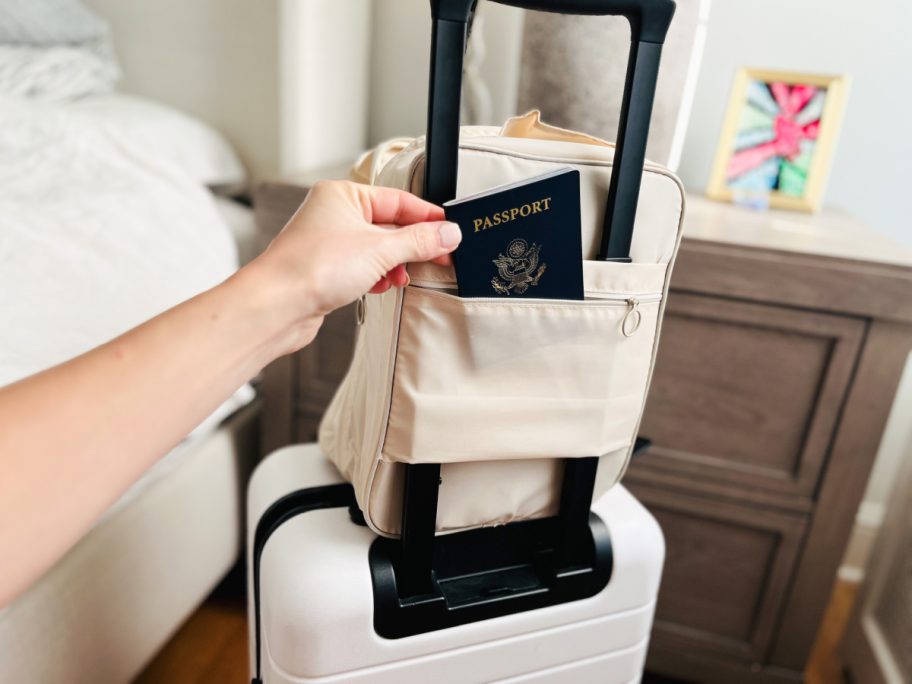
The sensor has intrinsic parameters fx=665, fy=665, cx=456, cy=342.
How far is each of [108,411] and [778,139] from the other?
1.17 meters

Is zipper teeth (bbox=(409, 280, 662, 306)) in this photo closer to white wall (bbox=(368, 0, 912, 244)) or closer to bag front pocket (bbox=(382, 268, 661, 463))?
bag front pocket (bbox=(382, 268, 661, 463))

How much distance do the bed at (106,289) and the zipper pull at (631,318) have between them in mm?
601

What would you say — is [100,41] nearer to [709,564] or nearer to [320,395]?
[320,395]

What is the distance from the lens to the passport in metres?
0.51

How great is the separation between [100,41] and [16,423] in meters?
1.29

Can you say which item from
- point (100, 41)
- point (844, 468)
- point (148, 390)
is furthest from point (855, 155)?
point (100, 41)

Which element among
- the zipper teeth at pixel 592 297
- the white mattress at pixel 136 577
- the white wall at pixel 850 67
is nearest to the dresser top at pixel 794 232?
the white wall at pixel 850 67

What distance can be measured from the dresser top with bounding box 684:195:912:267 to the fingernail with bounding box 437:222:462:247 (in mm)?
495

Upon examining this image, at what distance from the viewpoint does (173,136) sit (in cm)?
126

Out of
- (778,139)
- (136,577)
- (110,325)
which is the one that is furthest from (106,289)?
(778,139)

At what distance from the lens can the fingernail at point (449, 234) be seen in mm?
498

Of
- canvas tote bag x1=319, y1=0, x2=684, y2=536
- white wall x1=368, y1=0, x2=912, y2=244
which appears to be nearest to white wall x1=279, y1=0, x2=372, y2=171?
white wall x1=368, y1=0, x2=912, y2=244

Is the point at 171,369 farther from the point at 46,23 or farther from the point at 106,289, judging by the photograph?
the point at 46,23

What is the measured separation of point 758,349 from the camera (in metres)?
0.92
